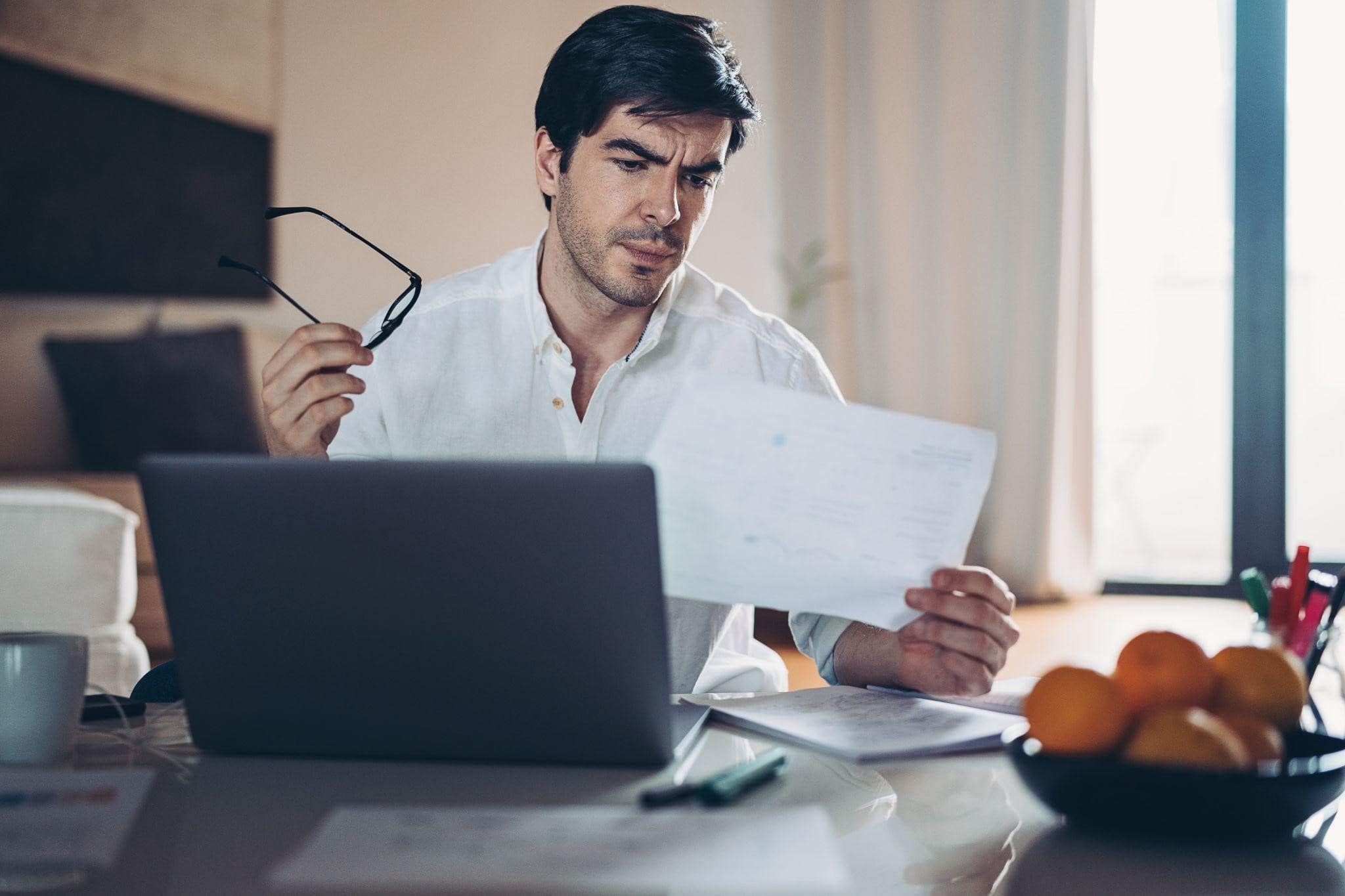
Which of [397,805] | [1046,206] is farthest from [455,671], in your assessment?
[1046,206]

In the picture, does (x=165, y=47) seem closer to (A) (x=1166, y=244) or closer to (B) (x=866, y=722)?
(A) (x=1166, y=244)

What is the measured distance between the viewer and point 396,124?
376 centimetres

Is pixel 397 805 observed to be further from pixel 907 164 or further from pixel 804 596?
pixel 907 164

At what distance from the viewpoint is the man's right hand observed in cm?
100

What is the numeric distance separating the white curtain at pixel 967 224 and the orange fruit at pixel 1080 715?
3307mm

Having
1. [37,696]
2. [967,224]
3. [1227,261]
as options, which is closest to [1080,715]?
[37,696]

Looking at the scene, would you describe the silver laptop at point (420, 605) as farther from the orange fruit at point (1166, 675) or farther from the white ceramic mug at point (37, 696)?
the orange fruit at point (1166, 675)

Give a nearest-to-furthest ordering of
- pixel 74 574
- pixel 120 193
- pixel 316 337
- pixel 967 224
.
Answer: pixel 316 337 < pixel 74 574 < pixel 120 193 < pixel 967 224

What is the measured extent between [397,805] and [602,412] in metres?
0.83

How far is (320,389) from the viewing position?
1.03 metres

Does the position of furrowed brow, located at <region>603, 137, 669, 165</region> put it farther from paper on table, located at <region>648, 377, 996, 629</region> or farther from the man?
paper on table, located at <region>648, 377, 996, 629</region>

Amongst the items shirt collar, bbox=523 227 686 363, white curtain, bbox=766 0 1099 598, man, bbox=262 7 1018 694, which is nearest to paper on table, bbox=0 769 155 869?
man, bbox=262 7 1018 694

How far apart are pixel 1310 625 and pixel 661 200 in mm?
880

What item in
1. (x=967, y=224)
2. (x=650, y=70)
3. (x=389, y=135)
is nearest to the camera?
(x=650, y=70)
